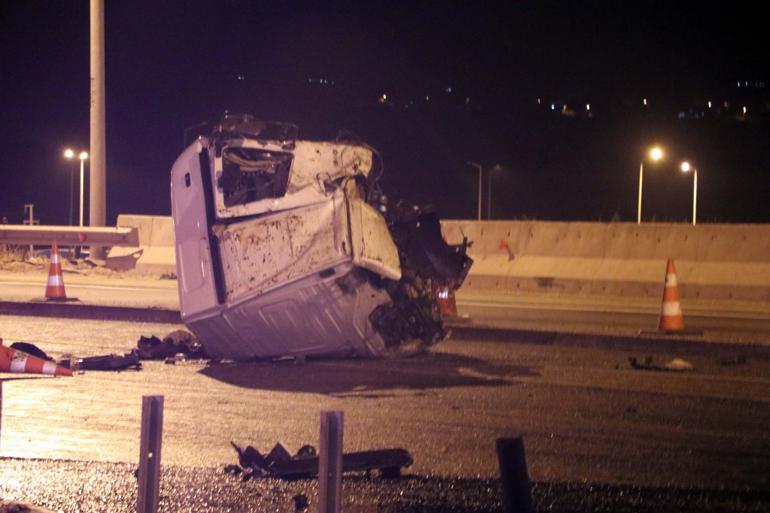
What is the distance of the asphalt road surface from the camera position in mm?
6969

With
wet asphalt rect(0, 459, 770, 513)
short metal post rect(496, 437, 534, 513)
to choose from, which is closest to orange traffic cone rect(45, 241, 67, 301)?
wet asphalt rect(0, 459, 770, 513)

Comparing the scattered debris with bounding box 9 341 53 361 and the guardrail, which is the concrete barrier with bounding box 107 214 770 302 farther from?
the scattered debris with bounding box 9 341 53 361

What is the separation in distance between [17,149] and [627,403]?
50401 mm

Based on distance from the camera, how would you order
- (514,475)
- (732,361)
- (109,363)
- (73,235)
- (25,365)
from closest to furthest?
(514,475)
(25,365)
(109,363)
(732,361)
(73,235)

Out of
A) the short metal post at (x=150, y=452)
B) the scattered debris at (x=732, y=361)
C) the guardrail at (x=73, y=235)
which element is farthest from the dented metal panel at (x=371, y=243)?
the guardrail at (x=73, y=235)

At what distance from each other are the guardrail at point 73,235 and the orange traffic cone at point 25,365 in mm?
13567

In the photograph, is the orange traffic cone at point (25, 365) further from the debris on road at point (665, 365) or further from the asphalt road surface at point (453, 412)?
the debris on road at point (665, 365)

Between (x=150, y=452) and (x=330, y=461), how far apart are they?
35.8 inches

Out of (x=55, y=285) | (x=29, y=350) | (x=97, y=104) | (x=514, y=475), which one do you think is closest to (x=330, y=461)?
(x=514, y=475)

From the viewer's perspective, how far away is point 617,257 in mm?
20266

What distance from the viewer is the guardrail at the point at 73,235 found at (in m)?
23.4

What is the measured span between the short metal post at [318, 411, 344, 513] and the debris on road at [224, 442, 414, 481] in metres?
1.53

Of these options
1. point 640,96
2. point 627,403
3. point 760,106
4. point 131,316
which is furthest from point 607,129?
point 627,403

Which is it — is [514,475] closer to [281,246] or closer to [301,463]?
[301,463]
